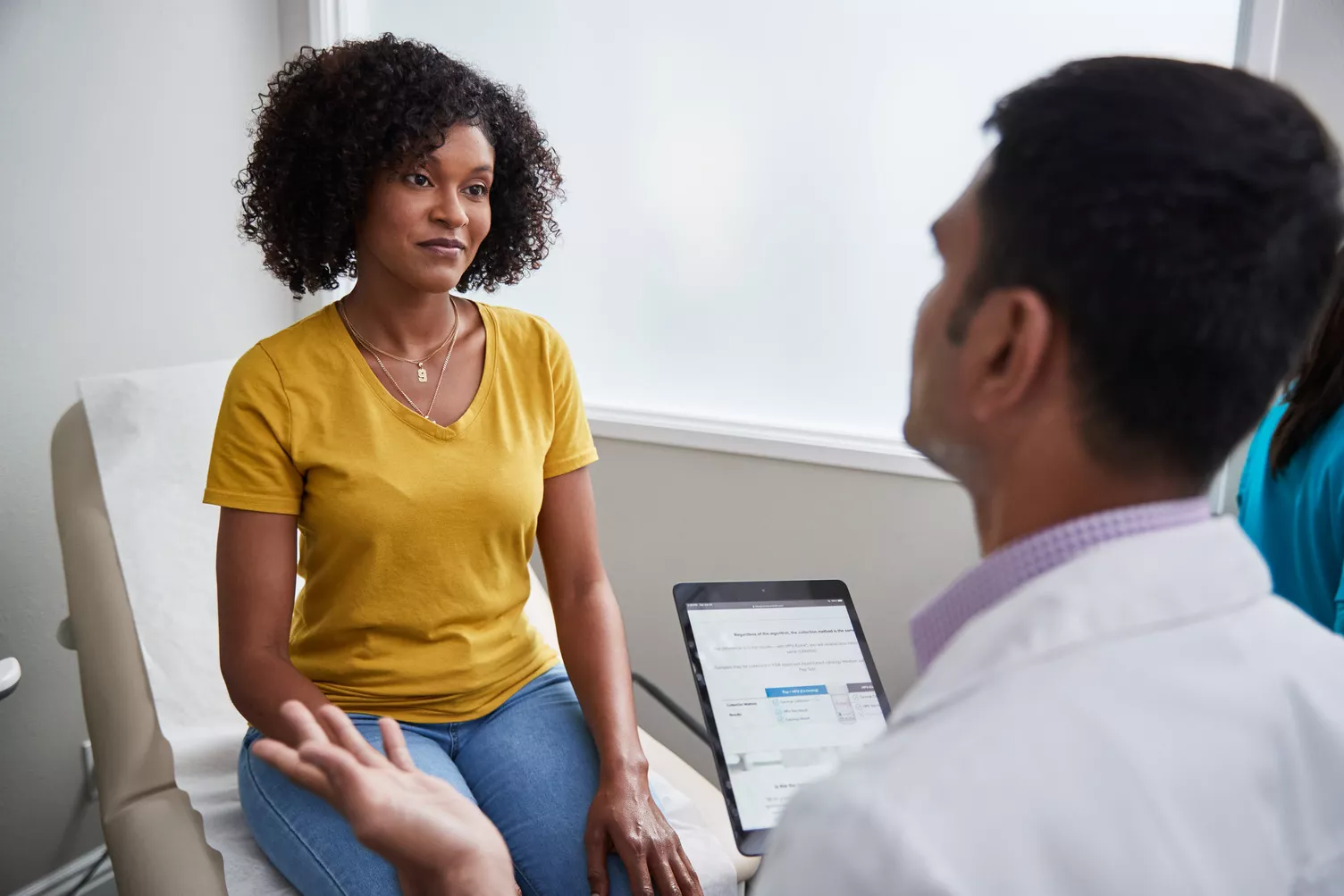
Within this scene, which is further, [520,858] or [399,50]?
[399,50]

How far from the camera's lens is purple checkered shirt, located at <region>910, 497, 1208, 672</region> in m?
0.59

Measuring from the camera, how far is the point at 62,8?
67.5 inches

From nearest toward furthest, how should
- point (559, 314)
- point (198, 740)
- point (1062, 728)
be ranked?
point (1062, 728) < point (198, 740) < point (559, 314)

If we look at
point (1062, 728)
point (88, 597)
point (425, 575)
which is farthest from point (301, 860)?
point (1062, 728)

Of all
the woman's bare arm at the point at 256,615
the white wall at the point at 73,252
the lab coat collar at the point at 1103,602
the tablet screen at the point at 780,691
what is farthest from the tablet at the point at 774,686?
the white wall at the point at 73,252

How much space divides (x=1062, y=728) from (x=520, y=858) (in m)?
0.84

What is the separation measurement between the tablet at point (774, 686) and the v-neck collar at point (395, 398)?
0.35m

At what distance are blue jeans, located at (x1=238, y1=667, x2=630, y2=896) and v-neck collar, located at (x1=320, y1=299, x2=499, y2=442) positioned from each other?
0.35m

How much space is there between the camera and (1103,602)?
53cm

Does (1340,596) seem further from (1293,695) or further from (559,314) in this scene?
(559,314)

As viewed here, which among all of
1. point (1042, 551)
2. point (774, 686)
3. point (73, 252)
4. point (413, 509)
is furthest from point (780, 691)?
point (73, 252)

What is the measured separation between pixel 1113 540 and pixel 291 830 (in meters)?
0.93

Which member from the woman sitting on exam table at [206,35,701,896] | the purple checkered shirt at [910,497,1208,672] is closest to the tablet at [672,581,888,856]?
the woman sitting on exam table at [206,35,701,896]

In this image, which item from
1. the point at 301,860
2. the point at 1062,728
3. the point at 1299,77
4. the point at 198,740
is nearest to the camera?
the point at 1062,728
